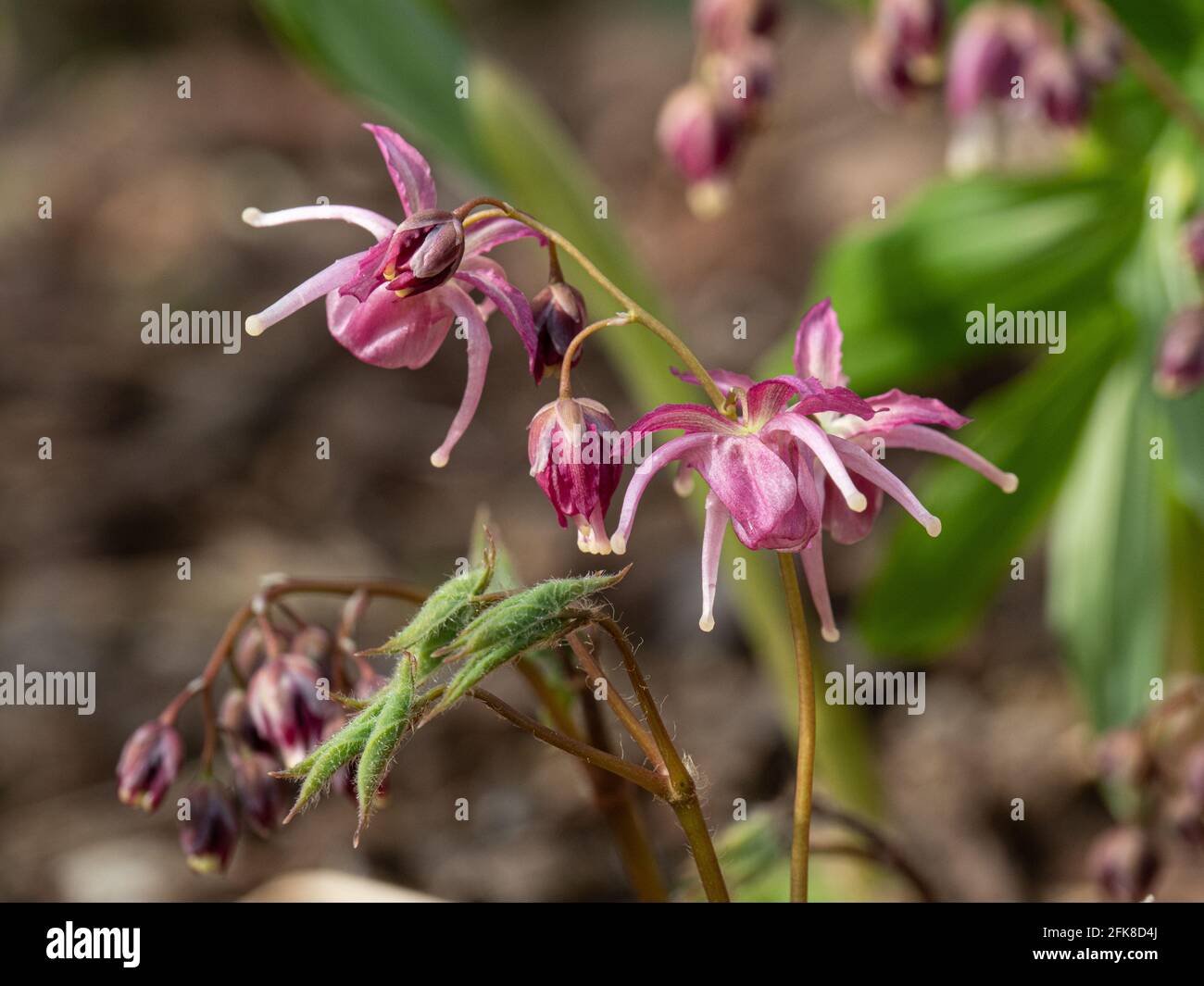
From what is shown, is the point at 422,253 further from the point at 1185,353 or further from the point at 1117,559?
the point at 1117,559

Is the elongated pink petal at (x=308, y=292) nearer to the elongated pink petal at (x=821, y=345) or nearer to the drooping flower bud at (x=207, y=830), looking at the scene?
the elongated pink petal at (x=821, y=345)

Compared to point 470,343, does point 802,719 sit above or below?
below

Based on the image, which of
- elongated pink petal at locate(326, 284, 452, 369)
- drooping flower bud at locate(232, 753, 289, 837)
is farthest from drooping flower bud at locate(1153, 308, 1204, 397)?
drooping flower bud at locate(232, 753, 289, 837)

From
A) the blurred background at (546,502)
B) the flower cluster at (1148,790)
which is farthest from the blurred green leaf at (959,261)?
A: the flower cluster at (1148,790)

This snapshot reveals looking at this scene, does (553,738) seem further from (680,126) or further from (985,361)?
(985,361)

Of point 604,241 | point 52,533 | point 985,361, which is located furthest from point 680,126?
point 52,533

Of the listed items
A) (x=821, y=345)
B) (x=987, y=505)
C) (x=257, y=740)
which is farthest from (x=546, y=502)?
(x=821, y=345)
